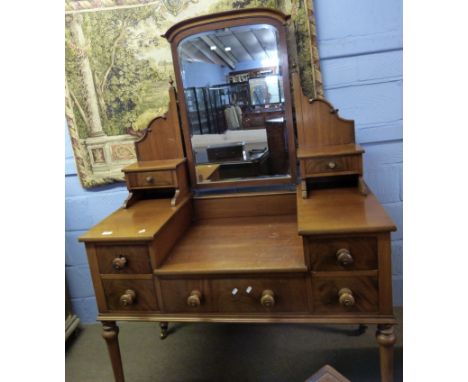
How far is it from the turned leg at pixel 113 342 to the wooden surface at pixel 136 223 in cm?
34

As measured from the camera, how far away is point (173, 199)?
1.42 meters

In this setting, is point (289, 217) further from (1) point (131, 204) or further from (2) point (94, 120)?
(2) point (94, 120)

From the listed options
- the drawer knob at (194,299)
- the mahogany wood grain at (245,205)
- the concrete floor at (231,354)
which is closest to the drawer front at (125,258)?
the drawer knob at (194,299)

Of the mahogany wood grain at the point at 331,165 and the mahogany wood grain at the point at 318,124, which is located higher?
the mahogany wood grain at the point at 318,124

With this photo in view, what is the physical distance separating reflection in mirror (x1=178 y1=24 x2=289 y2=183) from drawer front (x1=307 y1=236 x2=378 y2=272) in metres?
0.54

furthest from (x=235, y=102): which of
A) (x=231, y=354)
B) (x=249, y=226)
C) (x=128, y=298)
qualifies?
(x=231, y=354)

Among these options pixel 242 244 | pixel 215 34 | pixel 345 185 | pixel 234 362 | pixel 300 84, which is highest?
pixel 215 34

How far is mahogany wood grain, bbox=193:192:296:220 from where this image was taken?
1532 millimetres

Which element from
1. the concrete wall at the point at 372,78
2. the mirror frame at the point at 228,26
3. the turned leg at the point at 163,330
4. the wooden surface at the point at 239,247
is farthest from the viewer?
the turned leg at the point at 163,330

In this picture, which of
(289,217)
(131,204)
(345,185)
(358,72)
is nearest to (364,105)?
(358,72)

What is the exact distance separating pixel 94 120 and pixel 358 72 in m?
1.24

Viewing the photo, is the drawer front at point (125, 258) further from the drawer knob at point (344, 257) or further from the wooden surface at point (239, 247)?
the drawer knob at point (344, 257)

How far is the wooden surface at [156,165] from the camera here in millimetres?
1432

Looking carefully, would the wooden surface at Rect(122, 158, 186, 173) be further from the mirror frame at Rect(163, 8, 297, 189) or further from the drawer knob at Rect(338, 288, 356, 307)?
the drawer knob at Rect(338, 288, 356, 307)
